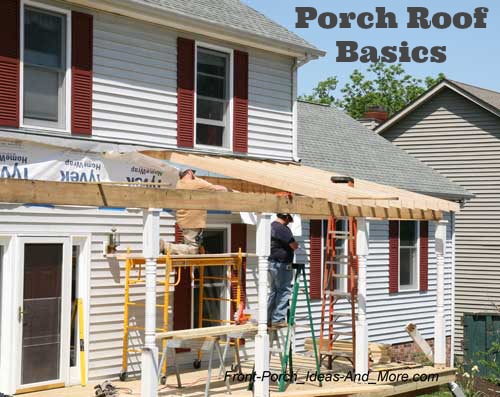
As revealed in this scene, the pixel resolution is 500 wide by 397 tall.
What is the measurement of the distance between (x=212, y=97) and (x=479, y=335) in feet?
29.7

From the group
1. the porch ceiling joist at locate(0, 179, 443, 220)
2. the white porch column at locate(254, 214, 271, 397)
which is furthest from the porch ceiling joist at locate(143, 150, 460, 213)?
the white porch column at locate(254, 214, 271, 397)

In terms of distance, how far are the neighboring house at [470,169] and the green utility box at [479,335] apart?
4915mm

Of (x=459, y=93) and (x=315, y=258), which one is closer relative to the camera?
(x=315, y=258)

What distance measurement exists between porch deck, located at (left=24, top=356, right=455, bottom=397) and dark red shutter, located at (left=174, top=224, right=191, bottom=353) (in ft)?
2.68

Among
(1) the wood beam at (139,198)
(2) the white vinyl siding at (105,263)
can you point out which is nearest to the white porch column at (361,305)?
(2) the white vinyl siding at (105,263)

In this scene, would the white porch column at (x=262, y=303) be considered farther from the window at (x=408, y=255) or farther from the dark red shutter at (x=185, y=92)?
the window at (x=408, y=255)

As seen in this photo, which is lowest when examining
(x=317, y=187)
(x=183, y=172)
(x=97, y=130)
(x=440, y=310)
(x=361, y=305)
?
(x=440, y=310)

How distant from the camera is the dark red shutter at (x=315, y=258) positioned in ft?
60.1

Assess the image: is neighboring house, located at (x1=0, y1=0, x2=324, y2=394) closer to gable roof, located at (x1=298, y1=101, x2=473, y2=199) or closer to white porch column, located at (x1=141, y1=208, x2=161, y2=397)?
white porch column, located at (x1=141, y1=208, x2=161, y2=397)

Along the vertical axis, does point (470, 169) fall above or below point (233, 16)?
below

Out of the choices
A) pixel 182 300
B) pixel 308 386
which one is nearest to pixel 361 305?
pixel 308 386

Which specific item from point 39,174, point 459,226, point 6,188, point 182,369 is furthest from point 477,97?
point 6,188

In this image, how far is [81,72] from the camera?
43.0 ft

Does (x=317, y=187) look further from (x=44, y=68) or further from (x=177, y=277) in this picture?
(x=44, y=68)
